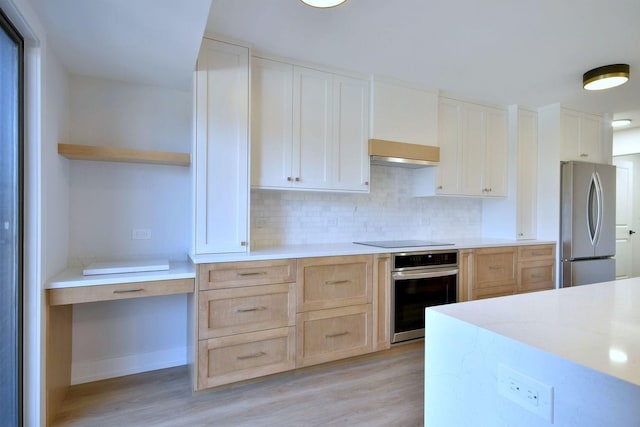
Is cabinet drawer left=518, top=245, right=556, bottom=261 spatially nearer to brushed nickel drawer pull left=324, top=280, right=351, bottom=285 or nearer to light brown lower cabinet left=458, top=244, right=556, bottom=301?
light brown lower cabinet left=458, top=244, right=556, bottom=301

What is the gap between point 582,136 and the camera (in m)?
3.87

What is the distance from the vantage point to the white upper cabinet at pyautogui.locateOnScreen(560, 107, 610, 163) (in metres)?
3.74

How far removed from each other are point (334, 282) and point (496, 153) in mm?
2505

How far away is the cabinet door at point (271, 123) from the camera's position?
8.40ft

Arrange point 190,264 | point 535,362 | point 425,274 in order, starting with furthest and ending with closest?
point 425,274 → point 190,264 → point 535,362

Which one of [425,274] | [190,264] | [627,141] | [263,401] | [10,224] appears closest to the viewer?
[10,224]

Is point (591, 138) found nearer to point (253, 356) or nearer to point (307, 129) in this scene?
point (307, 129)

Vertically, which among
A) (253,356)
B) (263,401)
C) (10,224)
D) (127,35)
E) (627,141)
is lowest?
(263,401)

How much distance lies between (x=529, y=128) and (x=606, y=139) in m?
1.11

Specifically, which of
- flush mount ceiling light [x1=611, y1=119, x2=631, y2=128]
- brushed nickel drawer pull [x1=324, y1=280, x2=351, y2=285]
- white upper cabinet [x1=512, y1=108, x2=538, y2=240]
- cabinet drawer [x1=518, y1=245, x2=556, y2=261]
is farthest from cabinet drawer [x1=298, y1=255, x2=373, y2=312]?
flush mount ceiling light [x1=611, y1=119, x2=631, y2=128]

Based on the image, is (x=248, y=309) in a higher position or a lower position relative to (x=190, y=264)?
lower

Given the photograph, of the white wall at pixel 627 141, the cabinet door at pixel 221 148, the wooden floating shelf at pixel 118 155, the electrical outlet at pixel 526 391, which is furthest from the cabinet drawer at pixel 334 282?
the white wall at pixel 627 141

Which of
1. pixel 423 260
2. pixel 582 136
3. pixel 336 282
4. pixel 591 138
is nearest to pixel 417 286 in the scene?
pixel 423 260

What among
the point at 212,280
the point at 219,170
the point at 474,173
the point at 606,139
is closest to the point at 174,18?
the point at 219,170
